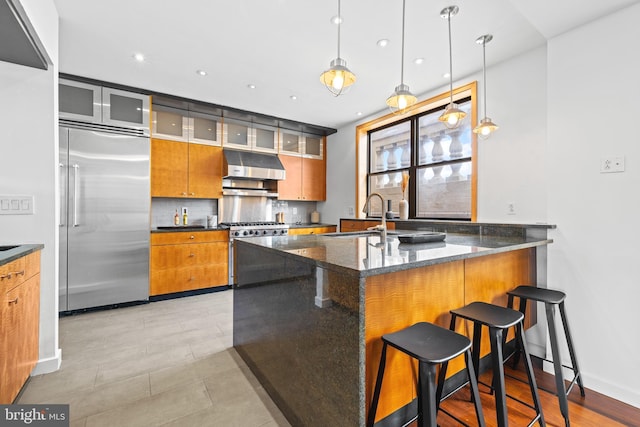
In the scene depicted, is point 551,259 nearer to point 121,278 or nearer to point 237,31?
point 237,31

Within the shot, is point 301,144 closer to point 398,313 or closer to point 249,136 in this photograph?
point 249,136

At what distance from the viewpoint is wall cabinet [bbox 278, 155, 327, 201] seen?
5.09m

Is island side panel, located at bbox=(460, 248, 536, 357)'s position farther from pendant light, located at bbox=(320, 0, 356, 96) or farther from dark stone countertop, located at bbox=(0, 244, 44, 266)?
dark stone countertop, located at bbox=(0, 244, 44, 266)

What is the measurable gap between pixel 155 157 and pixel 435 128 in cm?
383

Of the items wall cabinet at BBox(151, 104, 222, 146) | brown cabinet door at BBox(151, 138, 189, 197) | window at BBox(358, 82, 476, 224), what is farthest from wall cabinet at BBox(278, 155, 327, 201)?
brown cabinet door at BBox(151, 138, 189, 197)

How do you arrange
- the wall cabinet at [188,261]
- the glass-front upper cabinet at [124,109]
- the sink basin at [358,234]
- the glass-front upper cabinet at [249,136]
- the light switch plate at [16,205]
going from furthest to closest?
the glass-front upper cabinet at [249,136] → the wall cabinet at [188,261] → the glass-front upper cabinet at [124,109] → the sink basin at [358,234] → the light switch plate at [16,205]

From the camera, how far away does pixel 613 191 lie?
6.14 ft

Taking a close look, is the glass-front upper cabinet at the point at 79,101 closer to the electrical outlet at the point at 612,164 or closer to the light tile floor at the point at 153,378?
the light tile floor at the point at 153,378

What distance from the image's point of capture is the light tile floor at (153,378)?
164 cm

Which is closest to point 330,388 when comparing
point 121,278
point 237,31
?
point 237,31

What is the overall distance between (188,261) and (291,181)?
218cm

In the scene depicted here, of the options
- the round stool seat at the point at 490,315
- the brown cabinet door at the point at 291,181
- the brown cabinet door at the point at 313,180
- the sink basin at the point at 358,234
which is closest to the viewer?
the round stool seat at the point at 490,315

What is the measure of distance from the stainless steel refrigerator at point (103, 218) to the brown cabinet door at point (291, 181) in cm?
211

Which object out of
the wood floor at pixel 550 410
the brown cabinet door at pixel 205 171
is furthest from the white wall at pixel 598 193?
the brown cabinet door at pixel 205 171
